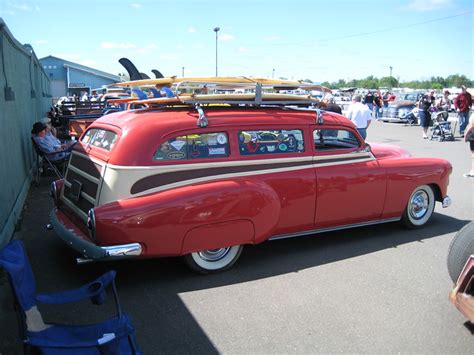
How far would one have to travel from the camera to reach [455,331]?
3293 millimetres

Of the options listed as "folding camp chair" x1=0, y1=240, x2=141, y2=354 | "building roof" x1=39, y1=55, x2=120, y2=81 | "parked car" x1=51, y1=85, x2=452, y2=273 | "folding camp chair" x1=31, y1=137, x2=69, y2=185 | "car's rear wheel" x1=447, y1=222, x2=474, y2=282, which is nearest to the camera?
"folding camp chair" x1=0, y1=240, x2=141, y2=354

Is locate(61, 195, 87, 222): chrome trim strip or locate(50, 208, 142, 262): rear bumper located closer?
locate(50, 208, 142, 262): rear bumper

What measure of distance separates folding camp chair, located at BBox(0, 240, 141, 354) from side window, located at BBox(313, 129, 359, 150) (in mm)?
2970

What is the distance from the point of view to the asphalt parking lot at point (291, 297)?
3.15 metres

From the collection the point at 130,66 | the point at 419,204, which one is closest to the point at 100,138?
the point at 419,204

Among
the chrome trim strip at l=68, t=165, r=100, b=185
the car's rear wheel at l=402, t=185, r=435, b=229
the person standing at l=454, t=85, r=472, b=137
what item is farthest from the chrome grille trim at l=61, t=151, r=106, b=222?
the person standing at l=454, t=85, r=472, b=137

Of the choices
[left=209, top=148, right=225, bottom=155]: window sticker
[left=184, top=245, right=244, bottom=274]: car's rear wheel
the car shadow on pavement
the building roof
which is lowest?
the car shadow on pavement

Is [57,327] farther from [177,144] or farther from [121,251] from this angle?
[177,144]

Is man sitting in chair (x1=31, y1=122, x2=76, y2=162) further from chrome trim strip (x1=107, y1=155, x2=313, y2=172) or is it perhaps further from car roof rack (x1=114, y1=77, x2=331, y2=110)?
chrome trim strip (x1=107, y1=155, x2=313, y2=172)

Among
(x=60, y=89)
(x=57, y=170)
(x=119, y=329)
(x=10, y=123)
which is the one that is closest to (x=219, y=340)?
(x=119, y=329)

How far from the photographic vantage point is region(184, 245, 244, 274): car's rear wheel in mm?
4105

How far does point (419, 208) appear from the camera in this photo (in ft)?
18.5

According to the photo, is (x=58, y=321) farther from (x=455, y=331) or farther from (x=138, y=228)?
(x=455, y=331)

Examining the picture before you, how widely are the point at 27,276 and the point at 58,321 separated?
1019 mm
